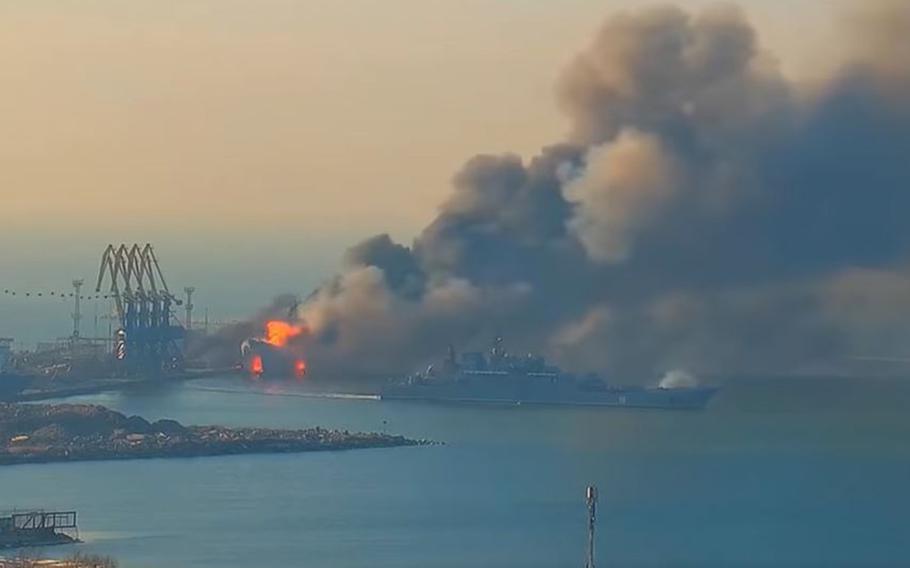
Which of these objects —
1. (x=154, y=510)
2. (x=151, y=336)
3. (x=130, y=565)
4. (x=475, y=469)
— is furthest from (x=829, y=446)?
(x=151, y=336)

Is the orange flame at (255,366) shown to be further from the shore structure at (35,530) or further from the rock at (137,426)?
the shore structure at (35,530)

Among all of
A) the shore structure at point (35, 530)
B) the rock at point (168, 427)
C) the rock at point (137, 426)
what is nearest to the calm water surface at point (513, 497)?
the shore structure at point (35, 530)

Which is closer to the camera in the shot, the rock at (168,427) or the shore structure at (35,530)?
the shore structure at (35,530)

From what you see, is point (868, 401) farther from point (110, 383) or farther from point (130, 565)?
point (130, 565)

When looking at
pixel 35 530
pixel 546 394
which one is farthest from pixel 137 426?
pixel 546 394

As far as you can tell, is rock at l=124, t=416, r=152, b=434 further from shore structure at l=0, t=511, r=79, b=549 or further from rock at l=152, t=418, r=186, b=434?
shore structure at l=0, t=511, r=79, b=549

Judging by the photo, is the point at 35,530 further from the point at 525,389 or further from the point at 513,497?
the point at 525,389
